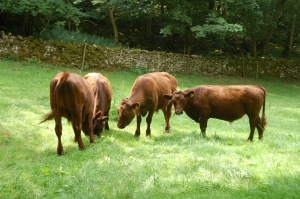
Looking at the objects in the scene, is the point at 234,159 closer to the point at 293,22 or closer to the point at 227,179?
the point at 227,179

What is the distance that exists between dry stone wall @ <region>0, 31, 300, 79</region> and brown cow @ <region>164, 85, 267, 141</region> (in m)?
13.9

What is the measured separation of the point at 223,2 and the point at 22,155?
66.4ft

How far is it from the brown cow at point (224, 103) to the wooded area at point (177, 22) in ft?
44.7

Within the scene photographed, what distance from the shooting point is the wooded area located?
2214 centimetres

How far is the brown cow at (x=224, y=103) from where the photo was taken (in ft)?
28.0

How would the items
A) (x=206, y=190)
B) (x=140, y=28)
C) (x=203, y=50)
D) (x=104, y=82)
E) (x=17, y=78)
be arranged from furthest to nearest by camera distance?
(x=140, y=28), (x=203, y=50), (x=17, y=78), (x=104, y=82), (x=206, y=190)

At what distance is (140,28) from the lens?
3222 centimetres

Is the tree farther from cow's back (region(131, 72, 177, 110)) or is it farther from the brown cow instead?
the brown cow

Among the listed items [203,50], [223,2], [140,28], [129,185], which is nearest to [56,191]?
[129,185]

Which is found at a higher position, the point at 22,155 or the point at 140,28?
the point at 140,28

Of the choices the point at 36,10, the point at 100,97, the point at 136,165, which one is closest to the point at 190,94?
the point at 100,97

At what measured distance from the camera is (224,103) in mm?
8586

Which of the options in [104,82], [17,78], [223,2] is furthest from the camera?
[223,2]

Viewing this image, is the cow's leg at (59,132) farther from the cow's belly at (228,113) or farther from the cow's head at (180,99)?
the cow's belly at (228,113)
